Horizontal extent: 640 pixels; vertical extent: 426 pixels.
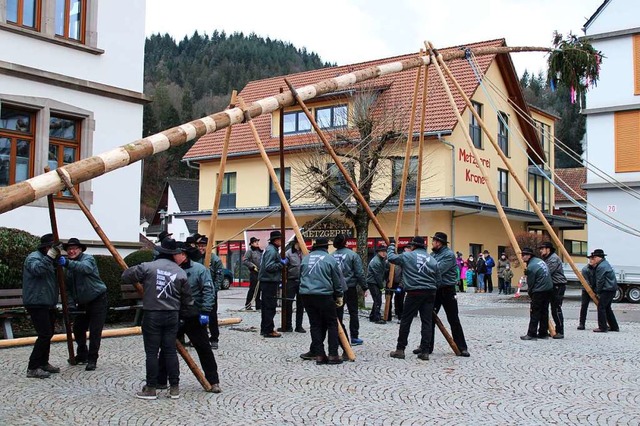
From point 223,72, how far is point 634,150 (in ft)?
225

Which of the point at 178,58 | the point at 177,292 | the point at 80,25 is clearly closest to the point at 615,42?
the point at 80,25

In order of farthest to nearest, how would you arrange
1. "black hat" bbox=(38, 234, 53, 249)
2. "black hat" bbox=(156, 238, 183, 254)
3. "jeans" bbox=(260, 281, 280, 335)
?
"jeans" bbox=(260, 281, 280, 335) < "black hat" bbox=(38, 234, 53, 249) < "black hat" bbox=(156, 238, 183, 254)

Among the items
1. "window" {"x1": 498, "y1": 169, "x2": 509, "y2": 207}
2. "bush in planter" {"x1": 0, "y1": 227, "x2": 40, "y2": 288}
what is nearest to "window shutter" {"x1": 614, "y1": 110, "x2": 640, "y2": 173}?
"window" {"x1": 498, "y1": 169, "x2": 509, "y2": 207}

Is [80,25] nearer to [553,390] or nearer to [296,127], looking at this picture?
[553,390]

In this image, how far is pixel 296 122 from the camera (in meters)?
35.8

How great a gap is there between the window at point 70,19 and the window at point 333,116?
35.9 ft

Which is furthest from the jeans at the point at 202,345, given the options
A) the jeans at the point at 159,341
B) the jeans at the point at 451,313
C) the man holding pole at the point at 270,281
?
the man holding pole at the point at 270,281

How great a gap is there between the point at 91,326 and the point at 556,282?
8.64 metres

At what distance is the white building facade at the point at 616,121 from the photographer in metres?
29.3

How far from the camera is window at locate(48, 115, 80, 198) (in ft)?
53.6

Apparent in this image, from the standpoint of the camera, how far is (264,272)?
536 inches

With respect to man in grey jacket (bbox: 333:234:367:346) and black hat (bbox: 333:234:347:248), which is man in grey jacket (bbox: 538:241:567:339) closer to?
man in grey jacket (bbox: 333:234:367:346)

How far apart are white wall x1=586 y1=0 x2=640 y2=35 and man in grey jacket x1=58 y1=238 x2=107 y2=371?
26.0 m

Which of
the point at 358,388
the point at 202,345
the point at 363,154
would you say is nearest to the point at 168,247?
the point at 202,345
